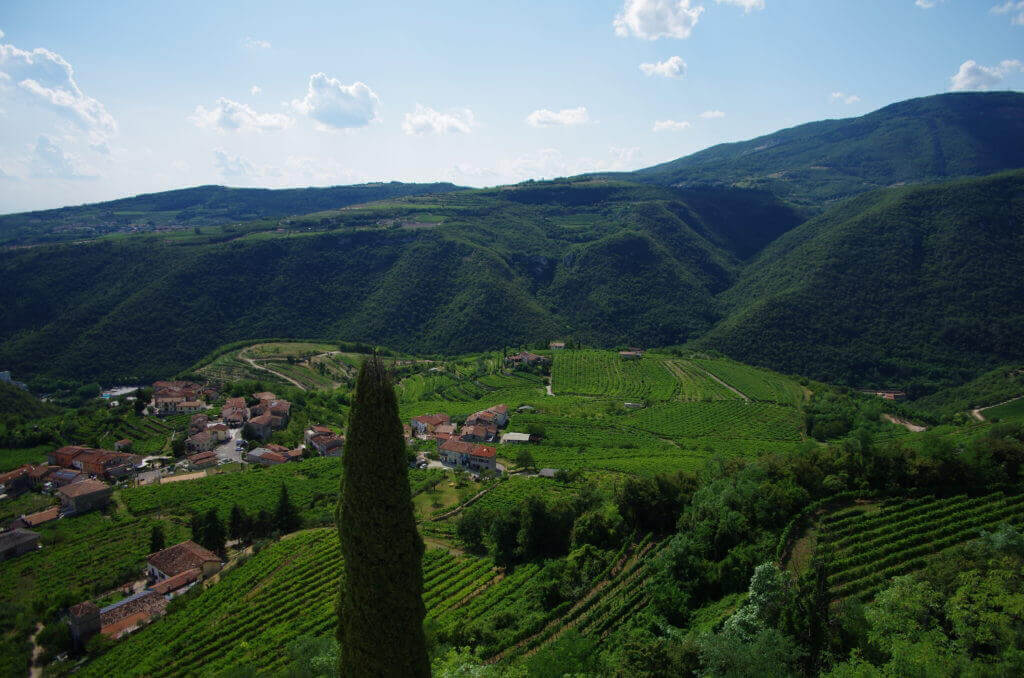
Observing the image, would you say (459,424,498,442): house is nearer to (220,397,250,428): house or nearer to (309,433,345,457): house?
(309,433,345,457): house

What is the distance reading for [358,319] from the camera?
136 metres

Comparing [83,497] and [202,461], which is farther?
[202,461]

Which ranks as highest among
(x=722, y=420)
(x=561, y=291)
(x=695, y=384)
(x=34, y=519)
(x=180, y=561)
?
(x=561, y=291)

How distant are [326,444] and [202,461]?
Answer: 41.9ft

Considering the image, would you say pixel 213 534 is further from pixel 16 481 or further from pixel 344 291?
pixel 344 291

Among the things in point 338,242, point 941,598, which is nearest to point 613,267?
point 338,242

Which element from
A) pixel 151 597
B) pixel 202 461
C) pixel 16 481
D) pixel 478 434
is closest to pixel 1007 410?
pixel 478 434

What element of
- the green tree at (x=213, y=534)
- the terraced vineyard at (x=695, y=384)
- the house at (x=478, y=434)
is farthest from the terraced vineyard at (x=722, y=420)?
the green tree at (x=213, y=534)

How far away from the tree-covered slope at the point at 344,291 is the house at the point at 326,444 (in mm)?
62179

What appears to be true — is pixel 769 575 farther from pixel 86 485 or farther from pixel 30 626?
pixel 86 485

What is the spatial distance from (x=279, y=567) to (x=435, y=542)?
10.2 metres

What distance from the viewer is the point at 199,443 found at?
5991 centimetres

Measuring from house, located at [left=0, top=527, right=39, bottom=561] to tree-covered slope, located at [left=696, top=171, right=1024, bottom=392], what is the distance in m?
112

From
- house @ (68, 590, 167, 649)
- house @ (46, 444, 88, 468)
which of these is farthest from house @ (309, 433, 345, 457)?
house @ (68, 590, 167, 649)
